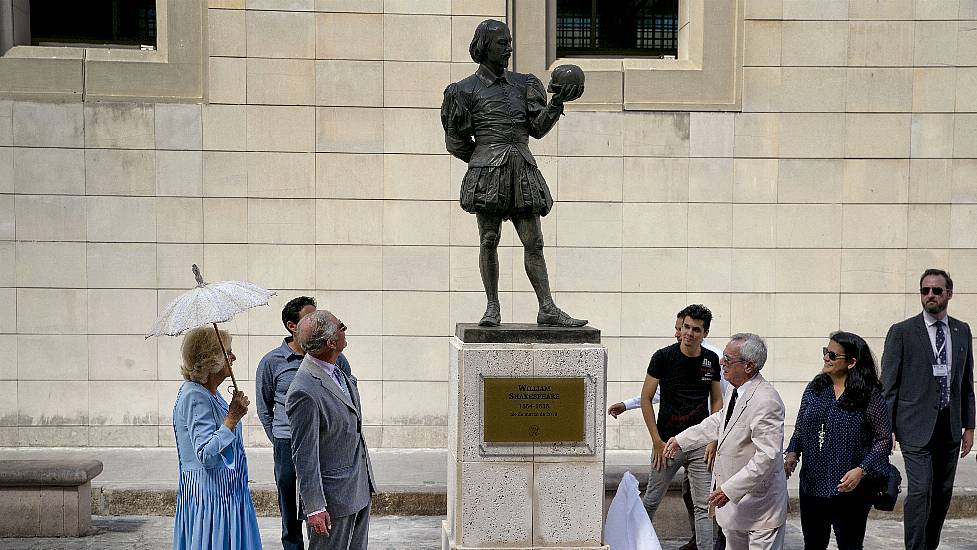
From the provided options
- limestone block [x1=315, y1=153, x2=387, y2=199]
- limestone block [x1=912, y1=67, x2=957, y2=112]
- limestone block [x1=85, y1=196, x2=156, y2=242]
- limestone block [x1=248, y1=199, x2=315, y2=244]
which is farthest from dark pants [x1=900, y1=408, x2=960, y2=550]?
limestone block [x1=85, y1=196, x2=156, y2=242]

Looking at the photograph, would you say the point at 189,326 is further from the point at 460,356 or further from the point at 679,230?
the point at 679,230

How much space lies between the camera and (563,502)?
5.28 meters

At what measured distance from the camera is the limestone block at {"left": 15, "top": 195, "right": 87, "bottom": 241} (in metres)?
9.20

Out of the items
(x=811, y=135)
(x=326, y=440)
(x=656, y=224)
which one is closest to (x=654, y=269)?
(x=656, y=224)

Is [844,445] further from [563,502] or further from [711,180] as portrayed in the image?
[711,180]

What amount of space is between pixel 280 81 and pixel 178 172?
1441mm

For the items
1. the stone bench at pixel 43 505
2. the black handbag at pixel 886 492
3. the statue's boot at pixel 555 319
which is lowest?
the stone bench at pixel 43 505

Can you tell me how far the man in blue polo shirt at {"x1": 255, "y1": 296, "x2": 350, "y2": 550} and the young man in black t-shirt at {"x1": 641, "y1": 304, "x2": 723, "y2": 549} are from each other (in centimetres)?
225

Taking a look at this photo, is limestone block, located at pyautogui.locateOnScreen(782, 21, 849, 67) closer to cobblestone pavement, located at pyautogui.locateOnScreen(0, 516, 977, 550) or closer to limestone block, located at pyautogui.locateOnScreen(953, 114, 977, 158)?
limestone block, located at pyautogui.locateOnScreen(953, 114, 977, 158)

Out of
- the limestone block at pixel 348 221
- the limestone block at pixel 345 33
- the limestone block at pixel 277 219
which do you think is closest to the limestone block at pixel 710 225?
the limestone block at pixel 348 221

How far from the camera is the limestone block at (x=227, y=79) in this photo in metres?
9.31

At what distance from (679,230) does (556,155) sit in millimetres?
1560

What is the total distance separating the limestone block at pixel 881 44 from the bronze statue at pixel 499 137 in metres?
5.49

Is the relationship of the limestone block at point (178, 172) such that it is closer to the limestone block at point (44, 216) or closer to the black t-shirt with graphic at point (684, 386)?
the limestone block at point (44, 216)
